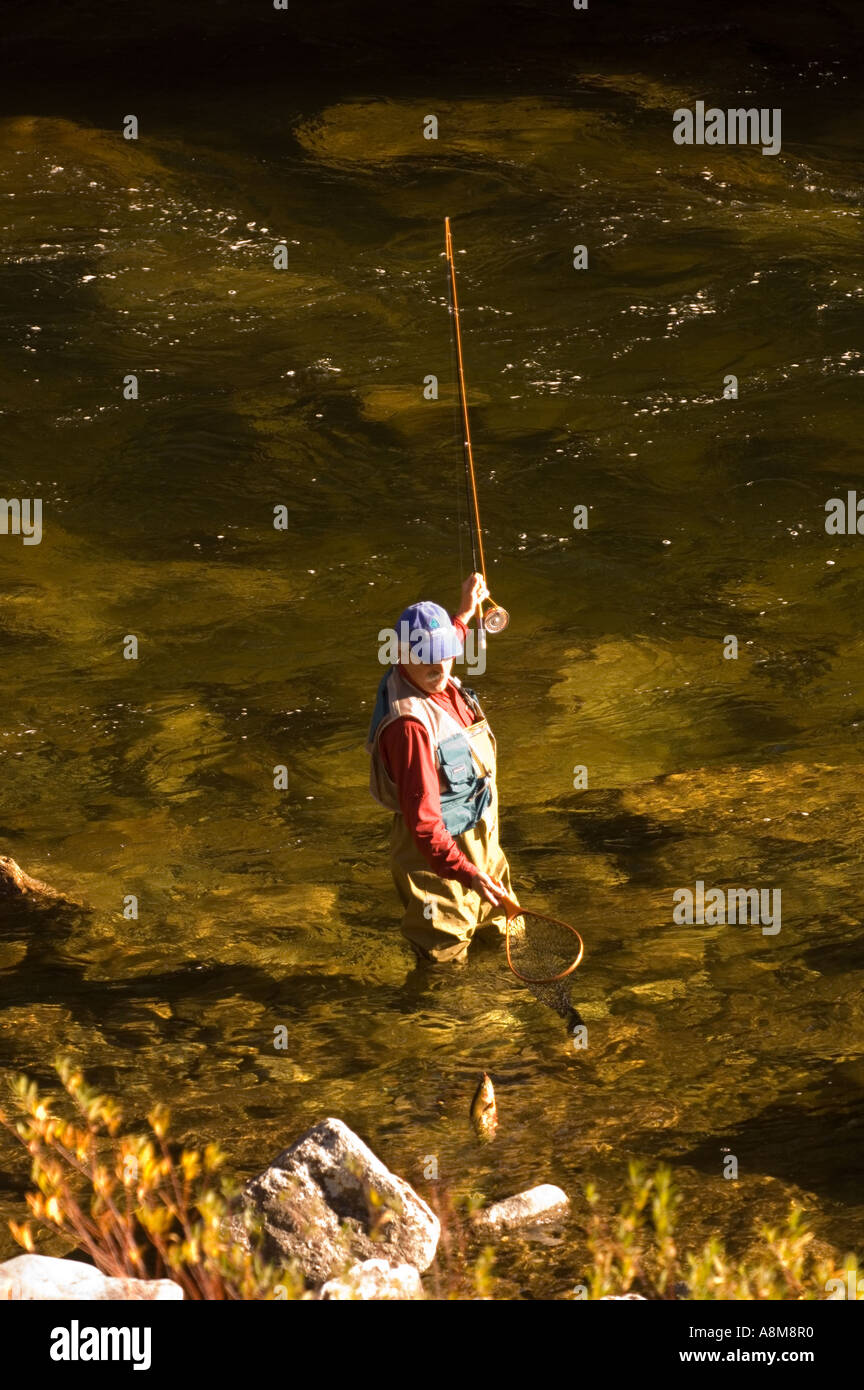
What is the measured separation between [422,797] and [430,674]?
374 millimetres

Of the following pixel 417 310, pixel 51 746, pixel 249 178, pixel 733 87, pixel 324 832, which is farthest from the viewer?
pixel 733 87

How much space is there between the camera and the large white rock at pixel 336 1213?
12.7ft

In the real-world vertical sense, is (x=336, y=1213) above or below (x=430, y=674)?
below

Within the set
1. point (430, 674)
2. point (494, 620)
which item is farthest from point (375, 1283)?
point (494, 620)

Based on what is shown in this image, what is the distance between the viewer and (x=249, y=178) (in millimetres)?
15508

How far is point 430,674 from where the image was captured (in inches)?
188

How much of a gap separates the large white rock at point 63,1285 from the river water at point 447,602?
34.3 inches

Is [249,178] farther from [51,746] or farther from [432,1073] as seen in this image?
[432,1073]

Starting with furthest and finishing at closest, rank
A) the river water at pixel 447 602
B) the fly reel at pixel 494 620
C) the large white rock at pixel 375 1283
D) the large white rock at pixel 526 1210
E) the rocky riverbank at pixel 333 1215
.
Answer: the fly reel at pixel 494 620
the river water at pixel 447 602
the large white rock at pixel 526 1210
the rocky riverbank at pixel 333 1215
the large white rock at pixel 375 1283

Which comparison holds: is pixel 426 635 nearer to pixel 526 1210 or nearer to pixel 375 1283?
pixel 526 1210

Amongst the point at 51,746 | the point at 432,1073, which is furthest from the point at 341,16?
the point at 432,1073

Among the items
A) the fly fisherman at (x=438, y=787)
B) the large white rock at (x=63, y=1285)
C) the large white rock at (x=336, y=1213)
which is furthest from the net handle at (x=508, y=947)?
the large white rock at (x=63, y=1285)

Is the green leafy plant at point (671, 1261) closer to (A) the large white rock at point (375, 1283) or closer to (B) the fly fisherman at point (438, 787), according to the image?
(A) the large white rock at point (375, 1283)
